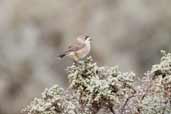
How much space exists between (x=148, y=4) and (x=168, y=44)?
3.29ft

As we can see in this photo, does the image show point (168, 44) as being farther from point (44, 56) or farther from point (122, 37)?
point (44, 56)

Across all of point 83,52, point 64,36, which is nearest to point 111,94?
point 83,52

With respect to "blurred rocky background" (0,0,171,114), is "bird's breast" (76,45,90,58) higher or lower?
lower

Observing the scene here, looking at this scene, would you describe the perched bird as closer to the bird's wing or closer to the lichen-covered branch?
the bird's wing

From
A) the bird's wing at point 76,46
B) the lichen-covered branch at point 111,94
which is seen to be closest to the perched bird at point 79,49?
the bird's wing at point 76,46

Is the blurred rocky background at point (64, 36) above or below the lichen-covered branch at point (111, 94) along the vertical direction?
above

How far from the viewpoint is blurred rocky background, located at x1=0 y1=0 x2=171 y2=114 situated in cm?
1073

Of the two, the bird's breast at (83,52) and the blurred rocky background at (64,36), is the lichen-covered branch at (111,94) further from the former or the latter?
the blurred rocky background at (64,36)

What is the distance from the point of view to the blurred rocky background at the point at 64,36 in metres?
10.7

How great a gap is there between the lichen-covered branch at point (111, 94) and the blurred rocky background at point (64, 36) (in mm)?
7004

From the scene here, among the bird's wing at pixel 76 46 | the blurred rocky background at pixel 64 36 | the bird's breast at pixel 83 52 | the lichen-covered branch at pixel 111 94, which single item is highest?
the blurred rocky background at pixel 64 36

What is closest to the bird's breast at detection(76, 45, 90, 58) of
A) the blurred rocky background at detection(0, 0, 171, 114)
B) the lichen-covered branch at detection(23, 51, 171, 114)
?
the lichen-covered branch at detection(23, 51, 171, 114)

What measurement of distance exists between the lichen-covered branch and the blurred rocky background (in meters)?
7.00

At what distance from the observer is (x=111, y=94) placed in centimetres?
321
